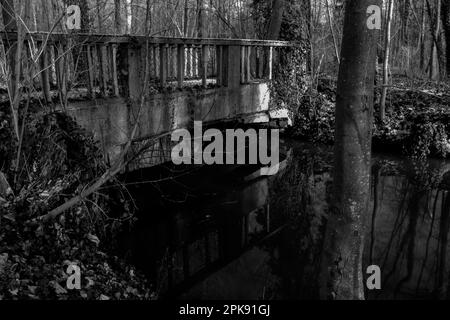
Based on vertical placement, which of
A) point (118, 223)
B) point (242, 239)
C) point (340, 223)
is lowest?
point (242, 239)

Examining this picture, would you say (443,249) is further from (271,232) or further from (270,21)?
(270,21)

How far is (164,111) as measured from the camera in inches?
341

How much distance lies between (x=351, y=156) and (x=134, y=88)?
5.08 meters

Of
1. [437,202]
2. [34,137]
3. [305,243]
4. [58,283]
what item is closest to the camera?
[58,283]

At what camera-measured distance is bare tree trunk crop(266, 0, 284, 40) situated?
13820mm

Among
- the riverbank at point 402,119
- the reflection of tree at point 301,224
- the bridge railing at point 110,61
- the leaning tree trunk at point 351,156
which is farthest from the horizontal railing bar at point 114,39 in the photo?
the riverbank at point 402,119

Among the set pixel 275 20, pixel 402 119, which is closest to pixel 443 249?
pixel 402 119

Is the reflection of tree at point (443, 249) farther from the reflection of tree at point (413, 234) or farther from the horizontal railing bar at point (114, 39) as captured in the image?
the horizontal railing bar at point (114, 39)

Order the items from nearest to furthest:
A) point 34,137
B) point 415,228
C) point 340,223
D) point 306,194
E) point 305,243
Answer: point 340,223 < point 34,137 < point 305,243 < point 415,228 < point 306,194

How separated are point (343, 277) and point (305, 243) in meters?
3.60

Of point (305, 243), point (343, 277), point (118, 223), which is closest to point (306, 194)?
point (305, 243)

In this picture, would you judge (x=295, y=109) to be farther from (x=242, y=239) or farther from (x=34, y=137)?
(x=34, y=137)

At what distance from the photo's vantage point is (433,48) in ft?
64.8

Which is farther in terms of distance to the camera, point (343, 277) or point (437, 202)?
point (437, 202)
